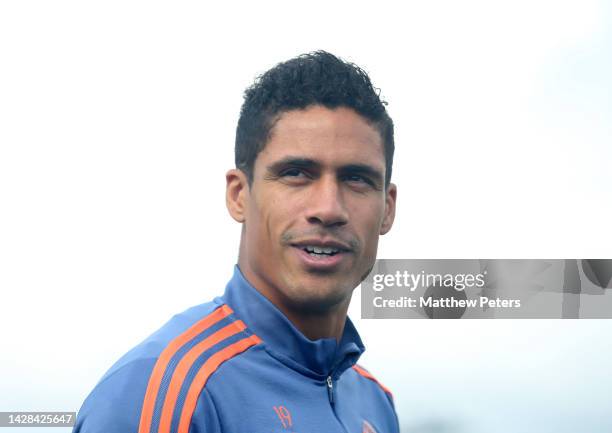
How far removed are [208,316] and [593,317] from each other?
3.80 m

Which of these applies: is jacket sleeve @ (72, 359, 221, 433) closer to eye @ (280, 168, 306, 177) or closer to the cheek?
the cheek

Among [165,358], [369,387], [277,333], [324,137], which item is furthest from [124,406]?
[369,387]

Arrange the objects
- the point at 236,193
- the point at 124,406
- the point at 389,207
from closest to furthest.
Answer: the point at 124,406
the point at 236,193
the point at 389,207

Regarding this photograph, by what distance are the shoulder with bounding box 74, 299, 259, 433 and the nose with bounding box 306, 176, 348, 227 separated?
39cm

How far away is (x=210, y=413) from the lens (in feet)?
5.65

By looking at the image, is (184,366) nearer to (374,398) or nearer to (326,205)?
(326,205)

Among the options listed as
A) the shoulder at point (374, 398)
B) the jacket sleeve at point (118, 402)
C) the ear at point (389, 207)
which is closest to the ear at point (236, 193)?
the ear at point (389, 207)

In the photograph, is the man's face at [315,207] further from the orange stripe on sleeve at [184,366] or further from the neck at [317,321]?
the orange stripe on sleeve at [184,366]

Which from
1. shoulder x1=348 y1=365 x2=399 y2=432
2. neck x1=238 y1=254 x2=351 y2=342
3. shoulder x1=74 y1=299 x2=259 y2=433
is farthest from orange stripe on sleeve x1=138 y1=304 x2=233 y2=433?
shoulder x1=348 y1=365 x2=399 y2=432

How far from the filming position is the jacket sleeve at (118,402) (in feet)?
5.33

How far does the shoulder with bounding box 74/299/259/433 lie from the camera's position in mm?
1637

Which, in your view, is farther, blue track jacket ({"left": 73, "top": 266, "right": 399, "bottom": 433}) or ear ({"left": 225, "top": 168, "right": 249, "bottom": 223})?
ear ({"left": 225, "top": 168, "right": 249, "bottom": 223})

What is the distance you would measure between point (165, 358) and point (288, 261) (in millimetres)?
394

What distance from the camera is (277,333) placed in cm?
201
